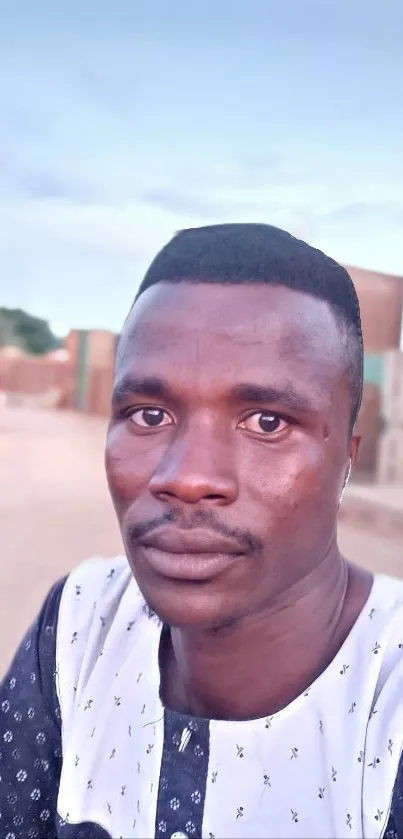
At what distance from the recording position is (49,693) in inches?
42.1

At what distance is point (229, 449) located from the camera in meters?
0.77

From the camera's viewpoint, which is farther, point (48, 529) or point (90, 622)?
point (48, 529)

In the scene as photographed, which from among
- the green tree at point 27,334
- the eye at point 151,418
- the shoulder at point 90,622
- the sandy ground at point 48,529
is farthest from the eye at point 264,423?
the green tree at point 27,334

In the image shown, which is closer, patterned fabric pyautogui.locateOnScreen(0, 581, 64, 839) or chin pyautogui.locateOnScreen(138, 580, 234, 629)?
chin pyautogui.locateOnScreen(138, 580, 234, 629)

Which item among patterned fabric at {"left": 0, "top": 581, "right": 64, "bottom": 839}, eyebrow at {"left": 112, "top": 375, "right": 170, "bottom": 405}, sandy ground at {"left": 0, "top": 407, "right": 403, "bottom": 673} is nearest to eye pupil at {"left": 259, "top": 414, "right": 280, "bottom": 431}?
eyebrow at {"left": 112, "top": 375, "right": 170, "bottom": 405}

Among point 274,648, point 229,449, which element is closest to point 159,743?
point 274,648

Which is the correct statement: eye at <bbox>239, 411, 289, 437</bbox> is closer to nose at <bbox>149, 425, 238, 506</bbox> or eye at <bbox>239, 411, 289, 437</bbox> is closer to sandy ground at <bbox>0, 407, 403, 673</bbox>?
nose at <bbox>149, 425, 238, 506</bbox>

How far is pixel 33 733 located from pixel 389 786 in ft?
1.89

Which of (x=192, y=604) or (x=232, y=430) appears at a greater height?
(x=232, y=430)

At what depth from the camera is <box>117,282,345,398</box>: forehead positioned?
31.0 inches

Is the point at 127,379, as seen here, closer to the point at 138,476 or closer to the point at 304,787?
the point at 138,476

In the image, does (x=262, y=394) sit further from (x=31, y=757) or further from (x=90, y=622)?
(x=31, y=757)

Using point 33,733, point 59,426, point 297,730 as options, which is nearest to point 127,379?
point 297,730

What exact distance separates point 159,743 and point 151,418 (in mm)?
469
